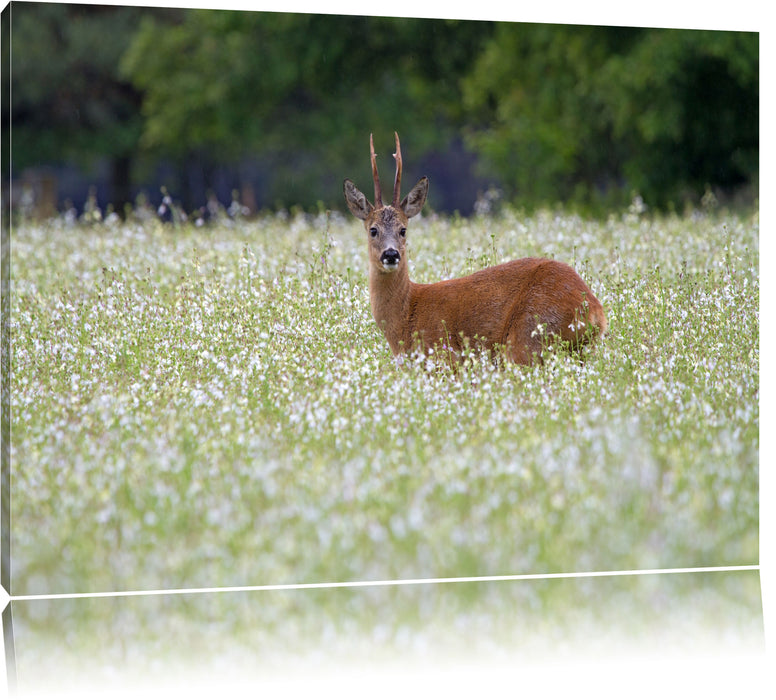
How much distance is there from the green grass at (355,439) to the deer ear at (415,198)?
2.47ft

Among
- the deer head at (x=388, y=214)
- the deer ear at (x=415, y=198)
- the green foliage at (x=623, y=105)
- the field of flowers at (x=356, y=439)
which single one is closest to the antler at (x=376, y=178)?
the deer head at (x=388, y=214)

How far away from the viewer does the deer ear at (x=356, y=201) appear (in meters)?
7.12

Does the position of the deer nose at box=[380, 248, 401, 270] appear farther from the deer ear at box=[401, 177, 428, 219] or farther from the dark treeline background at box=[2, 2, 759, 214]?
the dark treeline background at box=[2, 2, 759, 214]

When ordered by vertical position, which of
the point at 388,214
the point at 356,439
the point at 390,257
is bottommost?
the point at 356,439

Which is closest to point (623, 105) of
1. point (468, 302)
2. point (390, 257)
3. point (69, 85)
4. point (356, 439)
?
point (468, 302)

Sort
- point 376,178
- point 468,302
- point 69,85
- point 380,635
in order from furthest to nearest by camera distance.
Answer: point 468,302
point 376,178
point 69,85
point 380,635

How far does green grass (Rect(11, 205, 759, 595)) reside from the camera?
550 cm

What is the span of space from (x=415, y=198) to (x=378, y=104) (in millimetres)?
612

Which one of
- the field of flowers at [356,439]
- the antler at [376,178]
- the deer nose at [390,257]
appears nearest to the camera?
the field of flowers at [356,439]

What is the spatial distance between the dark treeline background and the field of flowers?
584 mm

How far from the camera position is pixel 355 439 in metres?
6.00

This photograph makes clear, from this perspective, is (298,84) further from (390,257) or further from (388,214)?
(390,257)

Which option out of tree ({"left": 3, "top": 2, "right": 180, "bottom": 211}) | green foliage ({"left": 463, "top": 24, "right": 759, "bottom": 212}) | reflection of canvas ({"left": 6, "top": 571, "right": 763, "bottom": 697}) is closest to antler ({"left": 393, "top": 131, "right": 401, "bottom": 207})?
green foliage ({"left": 463, "top": 24, "right": 759, "bottom": 212})

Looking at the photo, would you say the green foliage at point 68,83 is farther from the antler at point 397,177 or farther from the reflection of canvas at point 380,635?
the reflection of canvas at point 380,635
